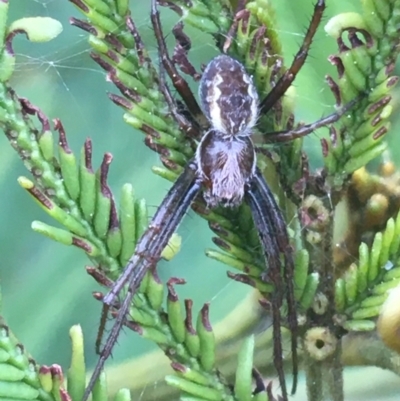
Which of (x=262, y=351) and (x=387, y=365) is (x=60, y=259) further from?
(x=387, y=365)

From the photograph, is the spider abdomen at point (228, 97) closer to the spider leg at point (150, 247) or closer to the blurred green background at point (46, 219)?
the spider leg at point (150, 247)

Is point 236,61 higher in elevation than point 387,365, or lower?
higher

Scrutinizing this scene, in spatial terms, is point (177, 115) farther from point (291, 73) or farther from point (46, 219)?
point (46, 219)

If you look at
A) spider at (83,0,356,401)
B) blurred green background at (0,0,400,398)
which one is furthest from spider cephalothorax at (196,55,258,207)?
blurred green background at (0,0,400,398)

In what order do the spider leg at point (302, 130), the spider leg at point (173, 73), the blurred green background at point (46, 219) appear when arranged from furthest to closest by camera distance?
the blurred green background at point (46, 219) < the spider leg at point (173, 73) < the spider leg at point (302, 130)

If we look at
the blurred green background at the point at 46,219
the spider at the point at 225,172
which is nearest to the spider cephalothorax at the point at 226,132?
the spider at the point at 225,172

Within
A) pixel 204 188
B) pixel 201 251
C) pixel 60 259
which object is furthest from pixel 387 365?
pixel 60 259

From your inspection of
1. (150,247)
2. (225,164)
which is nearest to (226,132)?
(225,164)

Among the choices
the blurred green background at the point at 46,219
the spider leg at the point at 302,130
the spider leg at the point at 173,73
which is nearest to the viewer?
the spider leg at the point at 302,130
